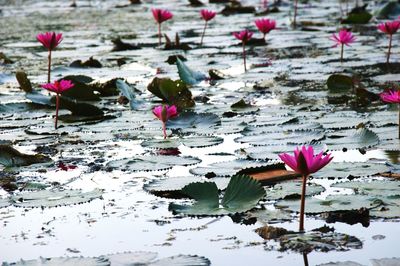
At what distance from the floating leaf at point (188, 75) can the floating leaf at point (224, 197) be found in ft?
6.33

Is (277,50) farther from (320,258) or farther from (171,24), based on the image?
(320,258)

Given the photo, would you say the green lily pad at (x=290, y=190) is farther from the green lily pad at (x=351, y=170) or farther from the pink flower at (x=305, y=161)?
the pink flower at (x=305, y=161)

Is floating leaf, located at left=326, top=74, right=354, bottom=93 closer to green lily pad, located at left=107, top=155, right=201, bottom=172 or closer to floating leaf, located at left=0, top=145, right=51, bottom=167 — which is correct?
green lily pad, located at left=107, top=155, right=201, bottom=172

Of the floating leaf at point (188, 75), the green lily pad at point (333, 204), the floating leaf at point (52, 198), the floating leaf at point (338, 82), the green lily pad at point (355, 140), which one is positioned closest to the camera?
the green lily pad at point (333, 204)

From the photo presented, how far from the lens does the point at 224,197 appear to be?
80.1 inches

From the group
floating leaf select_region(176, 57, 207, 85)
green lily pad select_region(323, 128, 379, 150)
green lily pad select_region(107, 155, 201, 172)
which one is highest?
floating leaf select_region(176, 57, 207, 85)

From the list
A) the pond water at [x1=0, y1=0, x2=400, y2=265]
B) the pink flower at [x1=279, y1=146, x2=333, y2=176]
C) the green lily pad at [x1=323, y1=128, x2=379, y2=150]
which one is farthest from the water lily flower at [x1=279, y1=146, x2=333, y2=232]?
the green lily pad at [x1=323, y1=128, x2=379, y2=150]

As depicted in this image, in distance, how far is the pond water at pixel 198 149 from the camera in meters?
1.79

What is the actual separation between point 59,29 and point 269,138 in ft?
15.2

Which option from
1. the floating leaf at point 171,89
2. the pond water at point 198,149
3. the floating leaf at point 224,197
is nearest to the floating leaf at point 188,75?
the pond water at point 198,149

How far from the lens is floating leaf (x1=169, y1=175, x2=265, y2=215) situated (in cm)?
198

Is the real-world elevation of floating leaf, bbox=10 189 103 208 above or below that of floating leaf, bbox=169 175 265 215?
below

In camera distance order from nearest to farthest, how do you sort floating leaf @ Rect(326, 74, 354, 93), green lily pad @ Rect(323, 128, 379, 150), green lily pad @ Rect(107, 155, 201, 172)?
green lily pad @ Rect(107, 155, 201, 172) < green lily pad @ Rect(323, 128, 379, 150) < floating leaf @ Rect(326, 74, 354, 93)

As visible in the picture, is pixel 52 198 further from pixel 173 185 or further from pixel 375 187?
pixel 375 187
